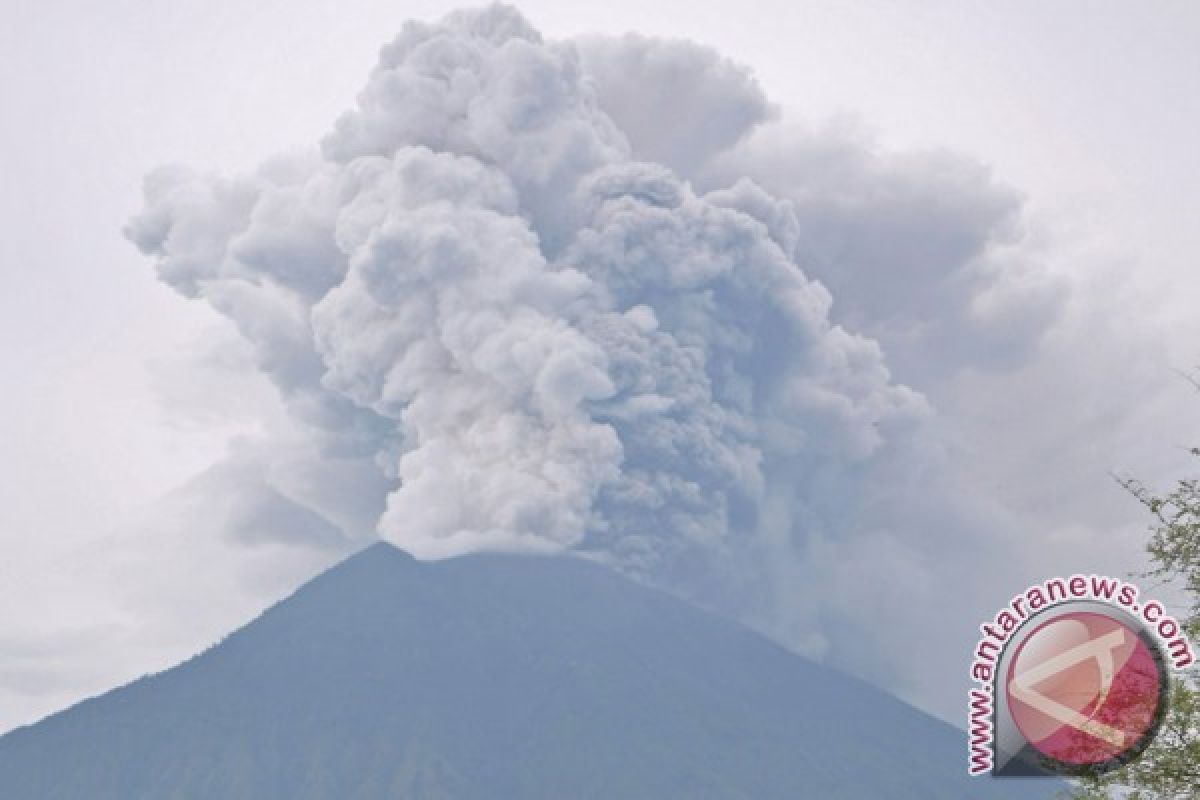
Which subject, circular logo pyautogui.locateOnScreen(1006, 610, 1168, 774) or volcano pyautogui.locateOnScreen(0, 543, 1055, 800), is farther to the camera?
volcano pyautogui.locateOnScreen(0, 543, 1055, 800)

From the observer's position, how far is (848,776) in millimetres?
125438

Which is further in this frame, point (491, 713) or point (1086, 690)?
point (491, 713)

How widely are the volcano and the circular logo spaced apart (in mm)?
109879

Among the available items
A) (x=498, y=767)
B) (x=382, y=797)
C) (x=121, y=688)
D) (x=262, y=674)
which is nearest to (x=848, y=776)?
(x=498, y=767)

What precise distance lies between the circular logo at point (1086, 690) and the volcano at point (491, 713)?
110 m

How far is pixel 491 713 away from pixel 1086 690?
126 metres

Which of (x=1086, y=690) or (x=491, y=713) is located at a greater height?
(x=491, y=713)

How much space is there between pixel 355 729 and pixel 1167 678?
5002 inches

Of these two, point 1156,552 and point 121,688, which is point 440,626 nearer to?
point 121,688

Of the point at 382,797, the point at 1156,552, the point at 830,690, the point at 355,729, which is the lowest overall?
the point at 1156,552

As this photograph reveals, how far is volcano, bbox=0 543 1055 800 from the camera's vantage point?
12400cm

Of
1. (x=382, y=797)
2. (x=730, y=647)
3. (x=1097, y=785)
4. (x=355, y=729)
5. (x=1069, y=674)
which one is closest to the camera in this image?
(x=1097, y=785)

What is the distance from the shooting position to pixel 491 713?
134250 mm

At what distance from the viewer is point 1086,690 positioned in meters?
11.8
